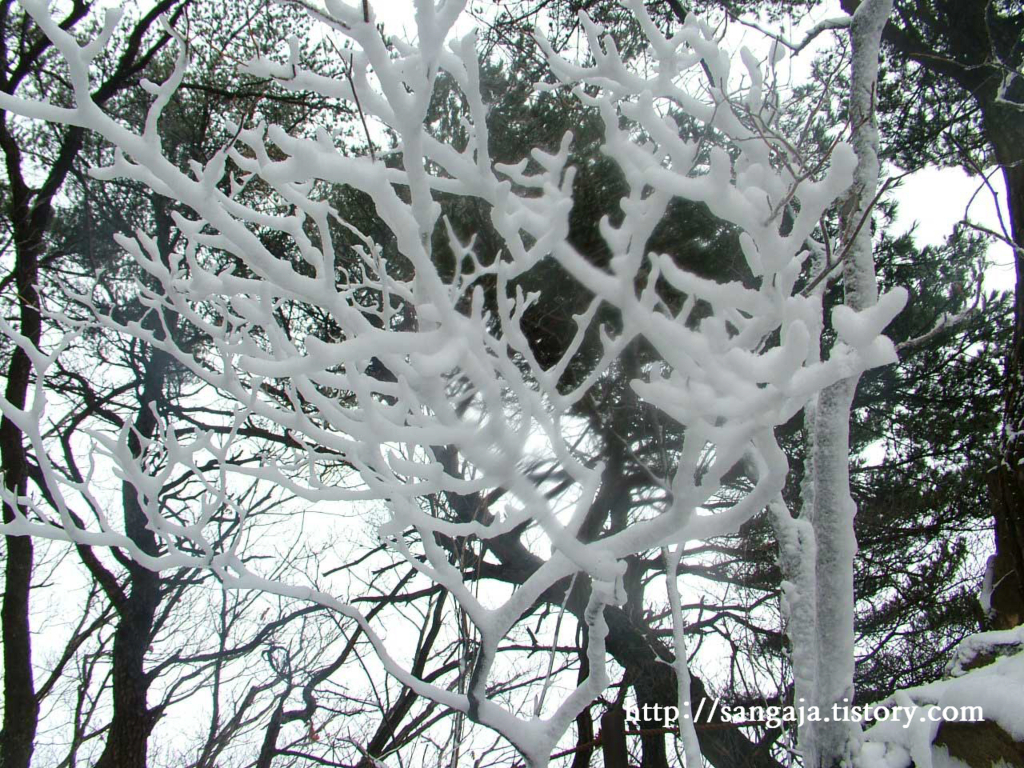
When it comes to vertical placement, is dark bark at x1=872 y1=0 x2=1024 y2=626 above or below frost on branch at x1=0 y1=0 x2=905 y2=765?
above

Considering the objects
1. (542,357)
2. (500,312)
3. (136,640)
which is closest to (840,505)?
(500,312)

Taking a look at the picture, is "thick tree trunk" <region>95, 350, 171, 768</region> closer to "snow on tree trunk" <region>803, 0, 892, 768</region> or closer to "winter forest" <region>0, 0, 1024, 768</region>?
"winter forest" <region>0, 0, 1024, 768</region>

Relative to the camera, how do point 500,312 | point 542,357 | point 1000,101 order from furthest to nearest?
point 542,357 < point 1000,101 < point 500,312

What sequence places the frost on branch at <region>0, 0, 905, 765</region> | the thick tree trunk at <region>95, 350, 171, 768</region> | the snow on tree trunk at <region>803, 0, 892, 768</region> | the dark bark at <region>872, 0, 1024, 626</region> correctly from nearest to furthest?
the frost on branch at <region>0, 0, 905, 765</region>, the snow on tree trunk at <region>803, 0, 892, 768</region>, the dark bark at <region>872, 0, 1024, 626</region>, the thick tree trunk at <region>95, 350, 171, 768</region>

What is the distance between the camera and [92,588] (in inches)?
287

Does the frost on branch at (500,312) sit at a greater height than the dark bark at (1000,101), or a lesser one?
lesser

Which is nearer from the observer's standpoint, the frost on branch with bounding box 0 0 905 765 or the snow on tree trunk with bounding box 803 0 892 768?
the frost on branch with bounding box 0 0 905 765

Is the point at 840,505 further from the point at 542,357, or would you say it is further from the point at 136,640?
the point at 136,640

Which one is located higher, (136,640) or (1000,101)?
(1000,101)

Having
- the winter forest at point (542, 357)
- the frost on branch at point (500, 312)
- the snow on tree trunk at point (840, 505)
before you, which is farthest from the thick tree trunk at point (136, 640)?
the snow on tree trunk at point (840, 505)

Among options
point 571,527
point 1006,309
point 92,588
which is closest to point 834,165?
point 571,527

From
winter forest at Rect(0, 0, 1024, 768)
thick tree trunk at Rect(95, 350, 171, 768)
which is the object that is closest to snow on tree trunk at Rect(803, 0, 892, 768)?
winter forest at Rect(0, 0, 1024, 768)

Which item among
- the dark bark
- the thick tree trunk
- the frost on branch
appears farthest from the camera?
the thick tree trunk

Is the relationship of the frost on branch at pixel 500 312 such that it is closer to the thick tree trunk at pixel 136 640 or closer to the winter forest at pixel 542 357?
the winter forest at pixel 542 357
